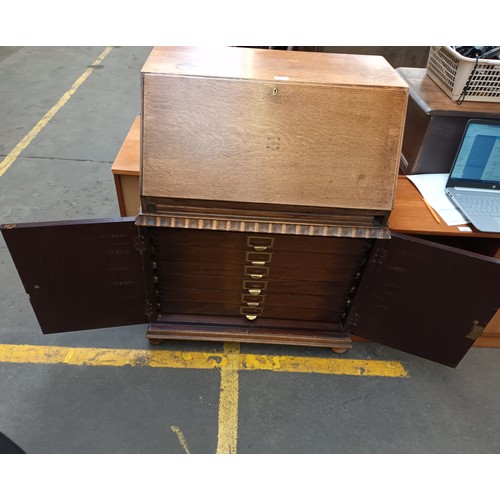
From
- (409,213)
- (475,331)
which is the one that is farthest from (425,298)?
(409,213)

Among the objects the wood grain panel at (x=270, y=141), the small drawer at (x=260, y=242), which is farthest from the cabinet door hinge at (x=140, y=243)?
the small drawer at (x=260, y=242)

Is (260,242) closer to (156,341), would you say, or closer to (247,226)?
(247,226)

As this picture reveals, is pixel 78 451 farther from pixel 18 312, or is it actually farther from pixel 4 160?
pixel 4 160

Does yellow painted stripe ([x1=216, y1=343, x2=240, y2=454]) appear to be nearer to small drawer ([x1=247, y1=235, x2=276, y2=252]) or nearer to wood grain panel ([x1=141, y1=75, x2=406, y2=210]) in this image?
small drawer ([x1=247, y1=235, x2=276, y2=252])

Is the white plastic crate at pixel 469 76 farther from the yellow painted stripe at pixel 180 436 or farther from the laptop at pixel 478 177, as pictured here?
the yellow painted stripe at pixel 180 436

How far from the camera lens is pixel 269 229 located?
1.77 metres

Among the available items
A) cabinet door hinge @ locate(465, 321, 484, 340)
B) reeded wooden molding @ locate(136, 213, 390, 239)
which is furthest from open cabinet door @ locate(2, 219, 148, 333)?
cabinet door hinge @ locate(465, 321, 484, 340)

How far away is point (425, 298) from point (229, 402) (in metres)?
1.17

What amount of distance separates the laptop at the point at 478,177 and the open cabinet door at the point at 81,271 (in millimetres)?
1698

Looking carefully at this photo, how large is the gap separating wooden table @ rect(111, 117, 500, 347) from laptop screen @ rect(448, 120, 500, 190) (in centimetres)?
26

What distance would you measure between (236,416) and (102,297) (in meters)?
0.94

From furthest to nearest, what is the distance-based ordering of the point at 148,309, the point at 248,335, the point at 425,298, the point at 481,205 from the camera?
the point at 248,335, the point at 148,309, the point at 481,205, the point at 425,298

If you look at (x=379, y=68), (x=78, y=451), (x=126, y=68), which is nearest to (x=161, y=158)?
(x=379, y=68)

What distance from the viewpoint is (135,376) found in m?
2.22
